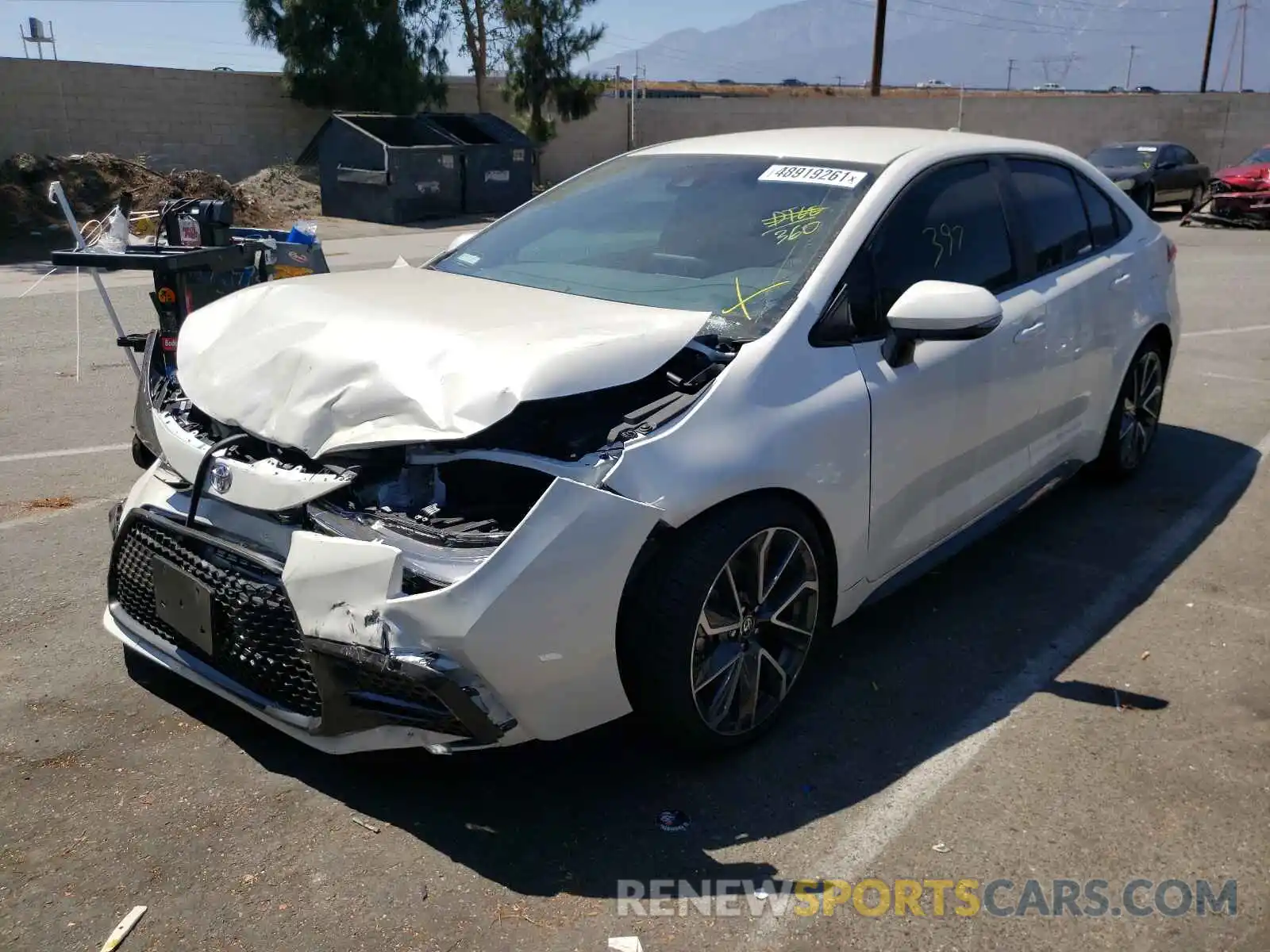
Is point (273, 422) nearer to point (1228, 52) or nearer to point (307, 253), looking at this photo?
point (307, 253)

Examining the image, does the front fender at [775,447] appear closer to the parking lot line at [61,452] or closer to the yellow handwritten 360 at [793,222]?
the yellow handwritten 360 at [793,222]

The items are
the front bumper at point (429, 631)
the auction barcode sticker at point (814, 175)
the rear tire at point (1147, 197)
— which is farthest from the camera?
the rear tire at point (1147, 197)

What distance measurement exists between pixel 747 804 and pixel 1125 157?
22000mm

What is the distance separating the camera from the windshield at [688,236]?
11.5ft

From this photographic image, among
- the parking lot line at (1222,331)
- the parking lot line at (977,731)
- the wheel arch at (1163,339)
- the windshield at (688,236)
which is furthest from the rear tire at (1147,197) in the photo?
the windshield at (688,236)

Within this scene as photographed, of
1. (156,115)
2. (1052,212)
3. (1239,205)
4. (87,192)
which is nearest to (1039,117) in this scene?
(1239,205)

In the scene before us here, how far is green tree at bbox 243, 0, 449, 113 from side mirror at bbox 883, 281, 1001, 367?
29087mm

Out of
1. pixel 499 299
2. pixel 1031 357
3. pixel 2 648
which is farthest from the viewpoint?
pixel 1031 357

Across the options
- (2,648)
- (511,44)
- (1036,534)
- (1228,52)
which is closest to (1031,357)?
(1036,534)

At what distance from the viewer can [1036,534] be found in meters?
5.04

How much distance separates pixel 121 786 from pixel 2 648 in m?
1.11

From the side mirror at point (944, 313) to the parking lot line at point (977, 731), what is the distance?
121cm

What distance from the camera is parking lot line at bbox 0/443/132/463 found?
5.91 meters

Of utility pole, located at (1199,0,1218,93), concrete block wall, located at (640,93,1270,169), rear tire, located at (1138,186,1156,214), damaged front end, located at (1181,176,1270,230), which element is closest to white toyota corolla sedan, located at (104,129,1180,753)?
damaged front end, located at (1181,176,1270,230)
